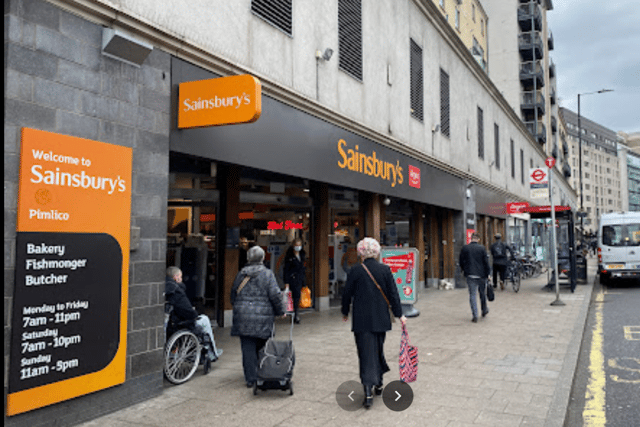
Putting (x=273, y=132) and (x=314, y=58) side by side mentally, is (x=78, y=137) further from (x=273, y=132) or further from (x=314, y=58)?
(x=314, y=58)

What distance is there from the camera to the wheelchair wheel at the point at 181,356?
5582 mm

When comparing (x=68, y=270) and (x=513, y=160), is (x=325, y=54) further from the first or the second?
(x=513, y=160)

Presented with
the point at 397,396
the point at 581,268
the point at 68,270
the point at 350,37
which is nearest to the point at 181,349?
the point at 68,270

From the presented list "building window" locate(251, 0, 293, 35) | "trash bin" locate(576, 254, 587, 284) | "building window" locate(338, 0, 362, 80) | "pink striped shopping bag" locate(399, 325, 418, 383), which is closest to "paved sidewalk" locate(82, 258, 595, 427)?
"pink striped shopping bag" locate(399, 325, 418, 383)

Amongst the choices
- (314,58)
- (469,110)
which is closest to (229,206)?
(314,58)

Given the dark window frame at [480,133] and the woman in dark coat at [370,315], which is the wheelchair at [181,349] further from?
the dark window frame at [480,133]

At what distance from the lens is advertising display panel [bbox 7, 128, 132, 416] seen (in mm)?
4102

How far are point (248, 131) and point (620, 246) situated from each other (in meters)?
14.6

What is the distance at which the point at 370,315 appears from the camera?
494cm

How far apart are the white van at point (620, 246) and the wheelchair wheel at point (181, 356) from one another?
15.1 m

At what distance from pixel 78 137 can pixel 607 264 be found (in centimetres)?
1695

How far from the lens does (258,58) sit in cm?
766

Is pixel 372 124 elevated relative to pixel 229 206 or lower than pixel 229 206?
elevated

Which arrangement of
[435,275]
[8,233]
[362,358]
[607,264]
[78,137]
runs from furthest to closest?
[435,275] < [607,264] < [362,358] < [78,137] < [8,233]
